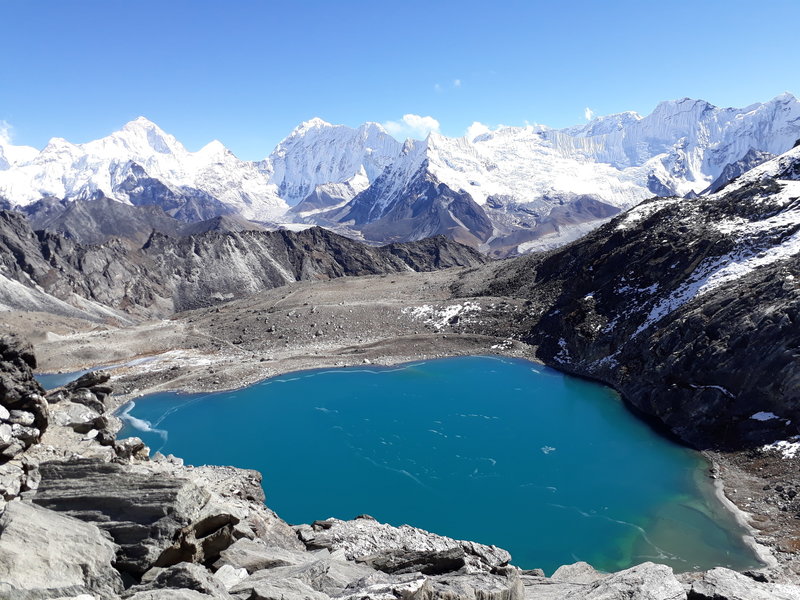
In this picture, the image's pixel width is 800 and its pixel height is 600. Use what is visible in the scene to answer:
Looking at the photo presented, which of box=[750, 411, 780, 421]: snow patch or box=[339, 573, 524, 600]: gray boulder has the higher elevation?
box=[339, 573, 524, 600]: gray boulder

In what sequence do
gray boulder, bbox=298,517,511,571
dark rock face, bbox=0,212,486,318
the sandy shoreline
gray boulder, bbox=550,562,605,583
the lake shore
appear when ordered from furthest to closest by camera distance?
dark rock face, bbox=0,212,486,318 < the lake shore < the sandy shoreline < gray boulder, bbox=298,517,511,571 < gray boulder, bbox=550,562,605,583

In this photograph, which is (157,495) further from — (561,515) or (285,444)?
(285,444)

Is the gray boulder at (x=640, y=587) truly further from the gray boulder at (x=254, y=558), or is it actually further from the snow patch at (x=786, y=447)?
the snow patch at (x=786, y=447)

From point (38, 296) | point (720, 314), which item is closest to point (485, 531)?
point (720, 314)

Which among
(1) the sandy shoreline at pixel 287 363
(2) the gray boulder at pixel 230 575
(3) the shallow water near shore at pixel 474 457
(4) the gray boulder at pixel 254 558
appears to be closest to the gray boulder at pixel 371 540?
(3) the shallow water near shore at pixel 474 457

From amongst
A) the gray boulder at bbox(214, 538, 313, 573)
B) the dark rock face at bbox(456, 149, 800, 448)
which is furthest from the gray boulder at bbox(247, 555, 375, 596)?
the dark rock face at bbox(456, 149, 800, 448)

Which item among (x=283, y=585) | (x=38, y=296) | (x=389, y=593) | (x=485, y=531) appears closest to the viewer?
(x=389, y=593)

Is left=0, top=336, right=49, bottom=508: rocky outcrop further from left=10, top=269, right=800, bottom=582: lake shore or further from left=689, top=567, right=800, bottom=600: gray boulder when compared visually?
left=10, top=269, right=800, bottom=582: lake shore
